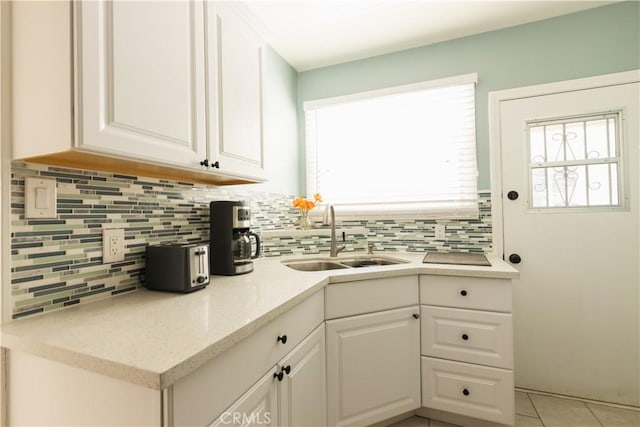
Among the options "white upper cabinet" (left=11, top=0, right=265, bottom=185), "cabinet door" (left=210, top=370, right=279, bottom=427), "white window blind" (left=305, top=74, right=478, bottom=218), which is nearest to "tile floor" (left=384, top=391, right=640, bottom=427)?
"cabinet door" (left=210, top=370, right=279, bottom=427)

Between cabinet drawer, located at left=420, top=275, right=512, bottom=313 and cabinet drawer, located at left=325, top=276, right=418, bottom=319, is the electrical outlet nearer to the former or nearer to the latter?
cabinet drawer, located at left=325, top=276, right=418, bottom=319

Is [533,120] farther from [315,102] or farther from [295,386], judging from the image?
[295,386]

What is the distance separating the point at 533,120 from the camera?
79.4 inches

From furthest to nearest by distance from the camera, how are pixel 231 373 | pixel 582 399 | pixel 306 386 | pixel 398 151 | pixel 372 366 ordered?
1. pixel 398 151
2. pixel 582 399
3. pixel 372 366
4. pixel 306 386
5. pixel 231 373

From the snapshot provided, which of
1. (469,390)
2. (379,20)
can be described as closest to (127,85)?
(379,20)

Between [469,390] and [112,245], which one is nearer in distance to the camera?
[112,245]

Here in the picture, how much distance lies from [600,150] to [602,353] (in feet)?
→ 4.08

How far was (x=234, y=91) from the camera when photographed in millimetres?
1370

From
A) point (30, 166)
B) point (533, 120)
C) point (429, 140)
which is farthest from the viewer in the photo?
point (429, 140)

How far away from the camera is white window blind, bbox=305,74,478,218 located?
2.15m

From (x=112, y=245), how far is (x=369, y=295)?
115 cm

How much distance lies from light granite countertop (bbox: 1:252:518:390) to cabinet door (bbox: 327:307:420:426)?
1.35 ft

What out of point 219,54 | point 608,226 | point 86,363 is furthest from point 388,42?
point 86,363

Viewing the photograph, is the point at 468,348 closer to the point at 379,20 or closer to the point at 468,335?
the point at 468,335
